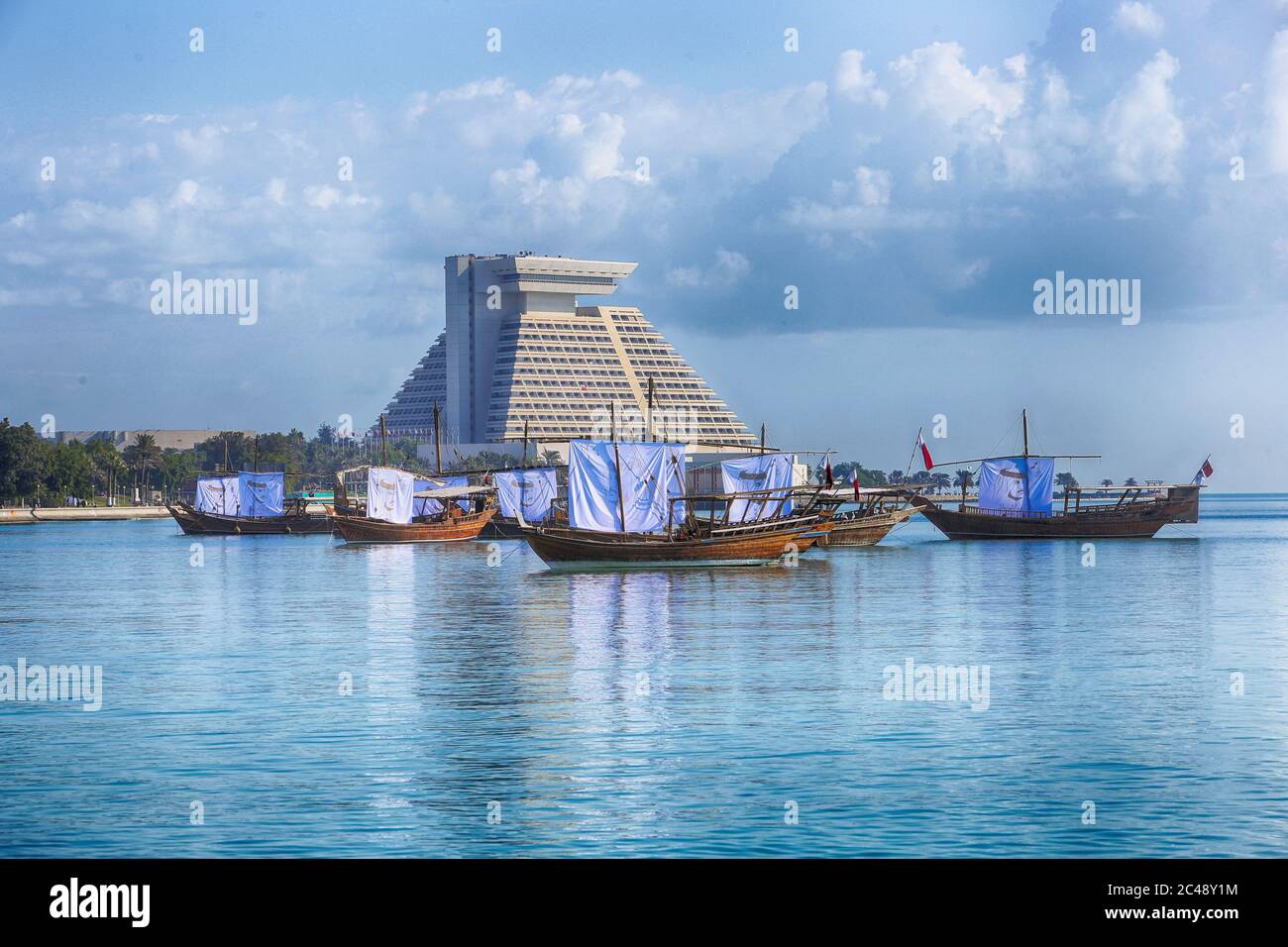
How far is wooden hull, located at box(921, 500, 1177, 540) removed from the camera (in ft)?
411

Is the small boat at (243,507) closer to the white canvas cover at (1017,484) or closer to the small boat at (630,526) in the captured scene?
the white canvas cover at (1017,484)

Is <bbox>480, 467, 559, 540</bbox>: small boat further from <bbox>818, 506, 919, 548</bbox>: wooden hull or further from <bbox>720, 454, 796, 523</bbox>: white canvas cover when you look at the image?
<bbox>720, 454, 796, 523</bbox>: white canvas cover

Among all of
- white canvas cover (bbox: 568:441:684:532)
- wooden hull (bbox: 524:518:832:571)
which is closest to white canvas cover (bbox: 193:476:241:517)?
wooden hull (bbox: 524:518:832:571)

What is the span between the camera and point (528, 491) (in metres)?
122

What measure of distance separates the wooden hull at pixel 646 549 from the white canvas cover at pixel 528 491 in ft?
118

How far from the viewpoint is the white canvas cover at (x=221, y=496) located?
15500 centimetres

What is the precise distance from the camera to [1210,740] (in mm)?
29156

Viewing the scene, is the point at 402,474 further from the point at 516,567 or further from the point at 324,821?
the point at 324,821

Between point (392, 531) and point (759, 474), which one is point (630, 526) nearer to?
point (759, 474)

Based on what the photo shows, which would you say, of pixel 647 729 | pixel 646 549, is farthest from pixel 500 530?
pixel 647 729
